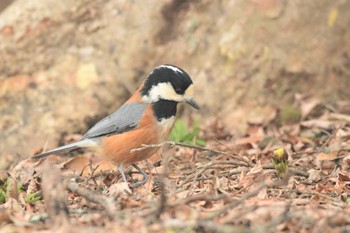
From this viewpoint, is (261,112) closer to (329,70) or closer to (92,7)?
(329,70)

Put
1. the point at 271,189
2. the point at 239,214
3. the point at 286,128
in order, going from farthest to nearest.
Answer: the point at 286,128
the point at 271,189
the point at 239,214

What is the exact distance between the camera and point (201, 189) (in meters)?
4.99

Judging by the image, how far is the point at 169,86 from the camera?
602cm

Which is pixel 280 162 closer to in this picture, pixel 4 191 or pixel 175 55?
pixel 4 191

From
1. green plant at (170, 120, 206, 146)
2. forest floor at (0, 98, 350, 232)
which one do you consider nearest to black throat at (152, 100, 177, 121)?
forest floor at (0, 98, 350, 232)

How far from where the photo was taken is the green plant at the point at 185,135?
716 centimetres

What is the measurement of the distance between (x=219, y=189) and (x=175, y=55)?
333cm

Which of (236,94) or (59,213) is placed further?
(236,94)

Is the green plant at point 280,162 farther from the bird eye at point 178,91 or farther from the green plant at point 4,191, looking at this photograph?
the green plant at point 4,191

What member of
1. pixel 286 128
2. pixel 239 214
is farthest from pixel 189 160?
pixel 239 214

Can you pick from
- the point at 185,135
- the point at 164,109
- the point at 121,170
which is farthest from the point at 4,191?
the point at 185,135

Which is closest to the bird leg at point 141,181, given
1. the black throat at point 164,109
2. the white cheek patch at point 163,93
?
the black throat at point 164,109

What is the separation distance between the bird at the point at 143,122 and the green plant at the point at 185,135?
104cm

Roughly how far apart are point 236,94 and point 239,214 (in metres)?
4.22
